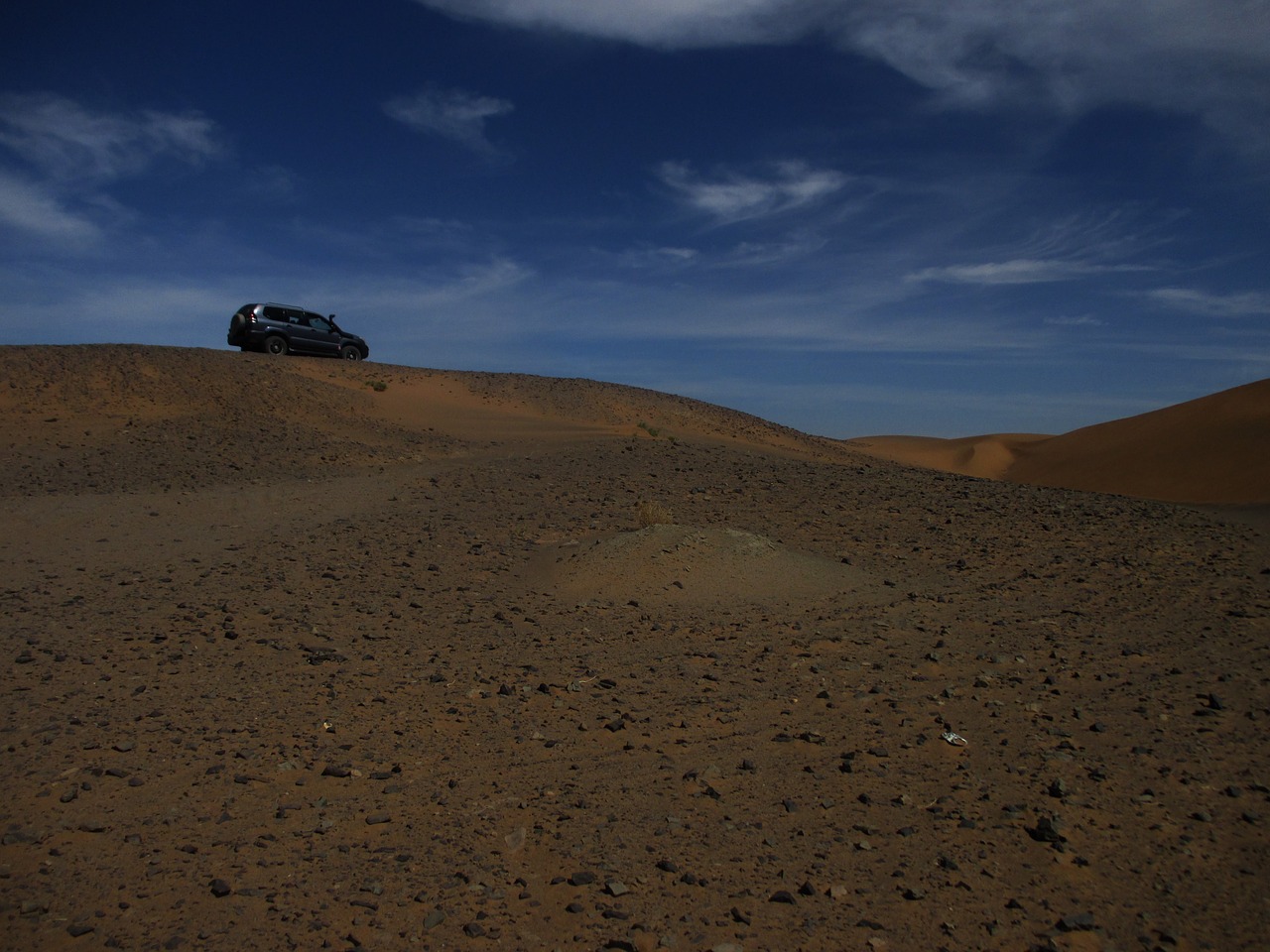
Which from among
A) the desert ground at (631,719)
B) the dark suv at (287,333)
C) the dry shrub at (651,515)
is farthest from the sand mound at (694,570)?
the dark suv at (287,333)

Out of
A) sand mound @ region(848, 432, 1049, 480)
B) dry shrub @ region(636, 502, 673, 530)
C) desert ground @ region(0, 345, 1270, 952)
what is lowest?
desert ground @ region(0, 345, 1270, 952)

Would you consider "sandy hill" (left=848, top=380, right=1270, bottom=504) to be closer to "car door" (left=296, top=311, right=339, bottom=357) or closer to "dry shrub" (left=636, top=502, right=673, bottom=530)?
"dry shrub" (left=636, top=502, right=673, bottom=530)

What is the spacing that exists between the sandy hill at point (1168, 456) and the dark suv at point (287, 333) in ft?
69.2

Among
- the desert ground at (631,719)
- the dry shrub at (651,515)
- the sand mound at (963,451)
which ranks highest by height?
the sand mound at (963,451)

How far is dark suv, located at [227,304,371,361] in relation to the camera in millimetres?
24402

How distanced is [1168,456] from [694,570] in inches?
1062

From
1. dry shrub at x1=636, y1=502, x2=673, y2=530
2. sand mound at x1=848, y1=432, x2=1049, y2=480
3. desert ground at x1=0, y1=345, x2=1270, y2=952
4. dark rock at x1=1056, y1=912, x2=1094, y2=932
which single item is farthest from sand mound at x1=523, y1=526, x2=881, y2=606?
sand mound at x1=848, y1=432, x2=1049, y2=480

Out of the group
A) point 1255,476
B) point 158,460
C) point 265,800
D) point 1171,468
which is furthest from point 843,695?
point 1171,468

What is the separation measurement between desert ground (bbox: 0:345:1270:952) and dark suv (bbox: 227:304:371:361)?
37.7 feet

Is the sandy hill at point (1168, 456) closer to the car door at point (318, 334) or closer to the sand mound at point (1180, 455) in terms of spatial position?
the sand mound at point (1180, 455)

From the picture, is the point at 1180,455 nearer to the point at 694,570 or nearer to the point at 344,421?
the point at 344,421

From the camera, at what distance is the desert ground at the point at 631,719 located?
3996mm

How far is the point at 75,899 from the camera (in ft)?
13.0

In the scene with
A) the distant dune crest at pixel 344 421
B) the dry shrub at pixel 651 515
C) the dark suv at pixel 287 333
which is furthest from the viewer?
the dark suv at pixel 287 333
